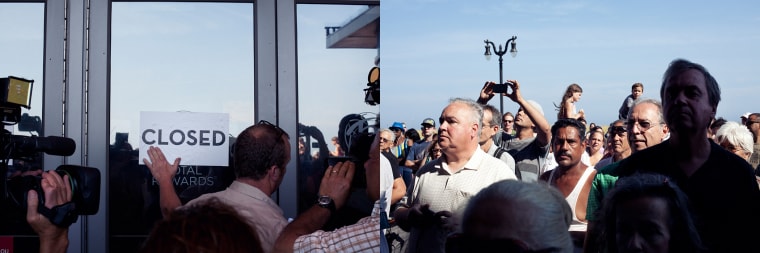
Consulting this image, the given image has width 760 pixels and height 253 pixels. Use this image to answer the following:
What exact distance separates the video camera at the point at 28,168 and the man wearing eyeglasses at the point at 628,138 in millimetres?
1674

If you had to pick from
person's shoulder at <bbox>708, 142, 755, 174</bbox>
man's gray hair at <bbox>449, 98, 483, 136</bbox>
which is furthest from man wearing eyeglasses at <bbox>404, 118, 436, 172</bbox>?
person's shoulder at <bbox>708, 142, 755, 174</bbox>

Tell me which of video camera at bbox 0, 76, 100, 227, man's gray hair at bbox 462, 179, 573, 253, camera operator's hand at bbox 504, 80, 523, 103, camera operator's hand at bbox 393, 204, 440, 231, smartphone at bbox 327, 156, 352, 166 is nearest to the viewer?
man's gray hair at bbox 462, 179, 573, 253

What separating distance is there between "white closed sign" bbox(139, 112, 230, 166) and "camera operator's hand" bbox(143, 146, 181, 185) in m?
0.02

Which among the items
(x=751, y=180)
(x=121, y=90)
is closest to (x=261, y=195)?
(x=121, y=90)

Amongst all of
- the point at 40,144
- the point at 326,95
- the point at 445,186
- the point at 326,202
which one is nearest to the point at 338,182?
the point at 326,202

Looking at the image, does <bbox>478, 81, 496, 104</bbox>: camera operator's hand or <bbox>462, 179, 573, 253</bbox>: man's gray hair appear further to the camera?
<bbox>478, 81, 496, 104</bbox>: camera operator's hand

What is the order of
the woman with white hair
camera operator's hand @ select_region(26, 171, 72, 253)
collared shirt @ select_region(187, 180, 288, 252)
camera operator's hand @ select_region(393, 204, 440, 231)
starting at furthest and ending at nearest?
1. collared shirt @ select_region(187, 180, 288, 252)
2. camera operator's hand @ select_region(26, 171, 72, 253)
3. camera operator's hand @ select_region(393, 204, 440, 231)
4. the woman with white hair

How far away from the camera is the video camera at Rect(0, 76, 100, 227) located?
10.5ft

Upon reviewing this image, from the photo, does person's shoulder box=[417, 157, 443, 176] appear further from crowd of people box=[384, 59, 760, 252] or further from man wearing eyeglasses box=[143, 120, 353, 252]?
man wearing eyeglasses box=[143, 120, 353, 252]

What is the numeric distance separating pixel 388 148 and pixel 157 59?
1.39m

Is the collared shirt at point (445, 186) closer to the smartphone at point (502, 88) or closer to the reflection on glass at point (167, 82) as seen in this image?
the smartphone at point (502, 88)

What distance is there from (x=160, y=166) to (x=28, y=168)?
21.4 inches

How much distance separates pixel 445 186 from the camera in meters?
2.86

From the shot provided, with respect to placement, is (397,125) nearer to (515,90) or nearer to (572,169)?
(515,90)
